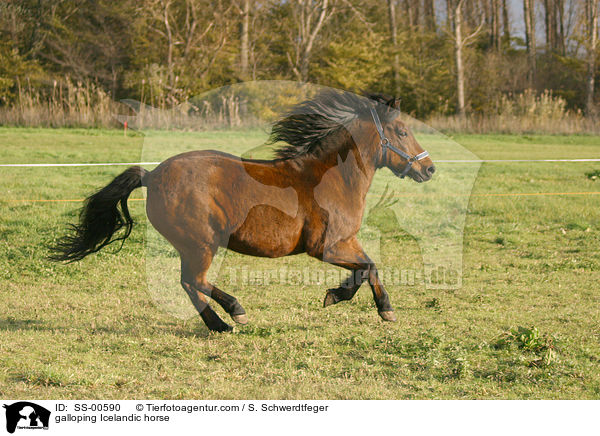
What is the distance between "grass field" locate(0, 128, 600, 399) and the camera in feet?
14.0

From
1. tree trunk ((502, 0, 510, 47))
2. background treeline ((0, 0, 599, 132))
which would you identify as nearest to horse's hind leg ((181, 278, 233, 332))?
background treeline ((0, 0, 599, 132))

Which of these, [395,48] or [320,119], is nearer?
[320,119]

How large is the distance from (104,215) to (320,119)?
182 cm

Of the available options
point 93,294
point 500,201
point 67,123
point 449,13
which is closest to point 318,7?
point 449,13

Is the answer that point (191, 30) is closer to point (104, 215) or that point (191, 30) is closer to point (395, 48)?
point (395, 48)

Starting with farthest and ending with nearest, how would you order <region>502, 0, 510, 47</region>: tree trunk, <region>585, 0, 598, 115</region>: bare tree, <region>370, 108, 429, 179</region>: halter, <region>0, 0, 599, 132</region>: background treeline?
<region>502, 0, 510, 47</region>: tree trunk, <region>585, 0, 598, 115</region>: bare tree, <region>0, 0, 599, 132</region>: background treeline, <region>370, 108, 429, 179</region>: halter

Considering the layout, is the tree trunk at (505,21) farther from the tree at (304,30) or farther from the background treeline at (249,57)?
the tree at (304,30)

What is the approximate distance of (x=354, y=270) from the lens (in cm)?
493

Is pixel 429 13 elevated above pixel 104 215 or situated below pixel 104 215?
above

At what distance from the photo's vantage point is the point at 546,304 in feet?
20.7

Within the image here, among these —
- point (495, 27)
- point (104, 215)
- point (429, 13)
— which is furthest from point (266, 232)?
point (429, 13)
